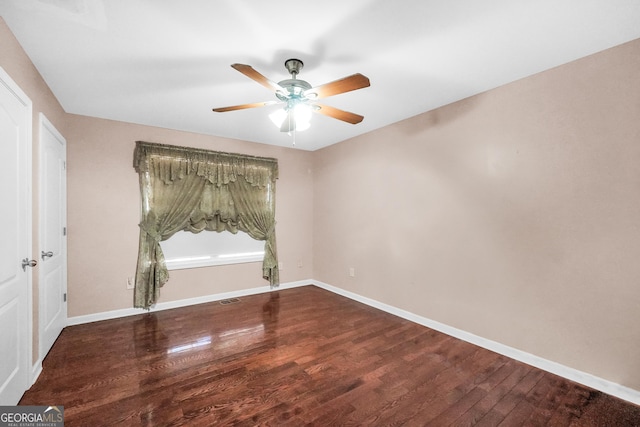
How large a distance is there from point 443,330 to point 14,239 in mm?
3746

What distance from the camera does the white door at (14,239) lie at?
5.40ft

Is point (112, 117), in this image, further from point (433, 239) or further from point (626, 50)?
point (626, 50)

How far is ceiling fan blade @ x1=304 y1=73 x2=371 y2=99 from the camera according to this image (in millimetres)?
1690

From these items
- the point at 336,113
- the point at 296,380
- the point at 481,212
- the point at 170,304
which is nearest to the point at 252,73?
the point at 336,113

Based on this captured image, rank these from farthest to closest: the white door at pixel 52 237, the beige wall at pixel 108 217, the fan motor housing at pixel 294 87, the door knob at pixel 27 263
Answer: the beige wall at pixel 108 217, the white door at pixel 52 237, the fan motor housing at pixel 294 87, the door knob at pixel 27 263

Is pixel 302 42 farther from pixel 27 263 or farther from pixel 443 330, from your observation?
pixel 443 330

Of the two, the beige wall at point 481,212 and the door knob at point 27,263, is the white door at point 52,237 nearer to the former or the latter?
the beige wall at point 481,212

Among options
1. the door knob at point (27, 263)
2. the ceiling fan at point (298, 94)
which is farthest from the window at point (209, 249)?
the ceiling fan at point (298, 94)

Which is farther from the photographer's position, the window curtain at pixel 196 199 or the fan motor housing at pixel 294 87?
the window curtain at pixel 196 199

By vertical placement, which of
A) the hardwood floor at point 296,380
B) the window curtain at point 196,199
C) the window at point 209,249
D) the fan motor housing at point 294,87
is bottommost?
the hardwood floor at point 296,380

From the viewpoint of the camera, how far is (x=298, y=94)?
6.98 ft

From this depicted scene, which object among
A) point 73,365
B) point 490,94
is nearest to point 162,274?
point 73,365

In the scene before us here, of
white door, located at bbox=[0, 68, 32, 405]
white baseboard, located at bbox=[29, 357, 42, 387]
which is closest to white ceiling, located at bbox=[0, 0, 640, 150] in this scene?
white door, located at bbox=[0, 68, 32, 405]

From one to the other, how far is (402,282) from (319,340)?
131 cm
